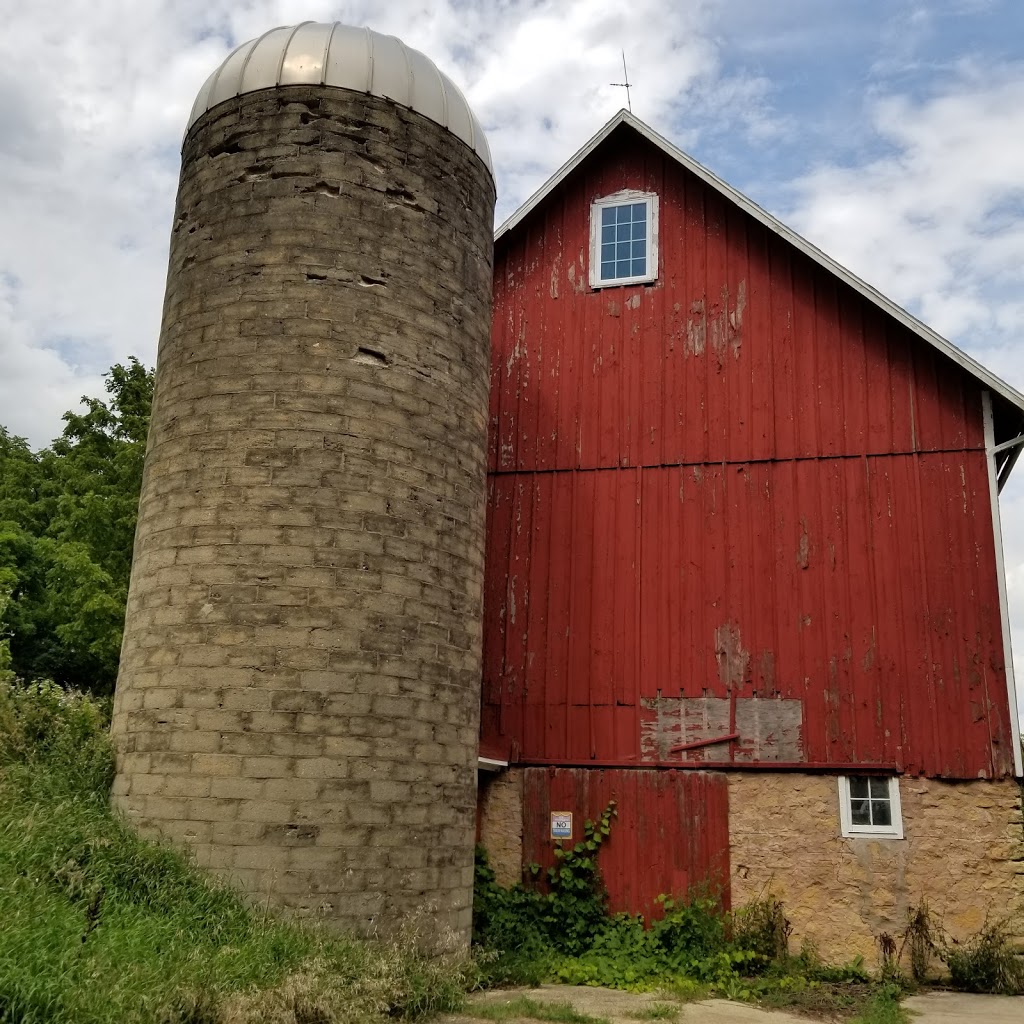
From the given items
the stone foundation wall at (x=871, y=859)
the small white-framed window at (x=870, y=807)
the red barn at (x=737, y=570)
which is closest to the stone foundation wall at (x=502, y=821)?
the red barn at (x=737, y=570)

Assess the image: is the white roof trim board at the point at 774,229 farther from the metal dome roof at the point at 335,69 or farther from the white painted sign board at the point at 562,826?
the white painted sign board at the point at 562,826

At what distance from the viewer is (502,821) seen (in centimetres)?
1140

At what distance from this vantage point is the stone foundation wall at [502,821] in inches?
442

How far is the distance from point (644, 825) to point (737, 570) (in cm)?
297

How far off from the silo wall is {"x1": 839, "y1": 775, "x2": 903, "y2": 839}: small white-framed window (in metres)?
4.00

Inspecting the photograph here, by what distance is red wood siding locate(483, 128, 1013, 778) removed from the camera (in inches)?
424

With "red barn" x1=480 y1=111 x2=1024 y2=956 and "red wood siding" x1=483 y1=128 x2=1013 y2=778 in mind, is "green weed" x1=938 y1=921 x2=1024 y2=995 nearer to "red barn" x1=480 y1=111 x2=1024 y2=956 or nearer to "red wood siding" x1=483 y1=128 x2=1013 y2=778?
"red barn" x1=480 y1=111 x2=1024 y2=956

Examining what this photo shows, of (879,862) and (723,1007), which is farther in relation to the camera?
(879,862)

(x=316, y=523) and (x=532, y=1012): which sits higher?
(x=316, y=523)

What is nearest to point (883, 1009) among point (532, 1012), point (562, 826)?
point (532, 1012)

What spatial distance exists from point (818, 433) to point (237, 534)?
6.72 m

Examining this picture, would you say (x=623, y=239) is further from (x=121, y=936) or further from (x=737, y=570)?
(x=121, y=936)

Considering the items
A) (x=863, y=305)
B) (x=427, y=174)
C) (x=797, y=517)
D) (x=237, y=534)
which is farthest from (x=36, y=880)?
(x=863, y=305)

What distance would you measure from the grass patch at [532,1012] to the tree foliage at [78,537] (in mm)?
7855
